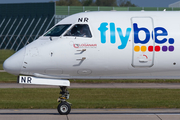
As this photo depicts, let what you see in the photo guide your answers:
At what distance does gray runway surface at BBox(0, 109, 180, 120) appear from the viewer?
12.0 metres

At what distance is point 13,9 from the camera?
61.0m

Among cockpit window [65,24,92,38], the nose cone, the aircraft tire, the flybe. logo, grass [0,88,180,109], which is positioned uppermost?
cockpit window [65,24,92,38]

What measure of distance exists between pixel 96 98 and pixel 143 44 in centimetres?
575

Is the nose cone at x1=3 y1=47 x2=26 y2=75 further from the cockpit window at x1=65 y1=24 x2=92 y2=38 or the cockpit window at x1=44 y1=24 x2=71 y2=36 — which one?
the cockpit window at x1=65 y1=24 x2=92 y2=38

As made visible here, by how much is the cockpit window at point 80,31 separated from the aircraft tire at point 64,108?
2305 millimetres

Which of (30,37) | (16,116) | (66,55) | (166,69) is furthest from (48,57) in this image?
(30,37)

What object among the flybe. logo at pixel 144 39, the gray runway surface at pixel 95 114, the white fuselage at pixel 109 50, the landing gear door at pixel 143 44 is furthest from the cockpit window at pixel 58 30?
the gray runway surface at pixel 95 114

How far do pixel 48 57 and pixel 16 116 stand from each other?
8.93 feet

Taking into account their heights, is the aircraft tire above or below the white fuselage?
below

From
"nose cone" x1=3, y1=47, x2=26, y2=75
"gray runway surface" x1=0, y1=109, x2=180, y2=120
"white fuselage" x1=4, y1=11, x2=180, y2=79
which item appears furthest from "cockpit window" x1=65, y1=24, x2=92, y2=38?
"gray runway surface" x1=0, y1=109, x2=180, y2=120

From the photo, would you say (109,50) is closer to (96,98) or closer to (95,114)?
(95,114)

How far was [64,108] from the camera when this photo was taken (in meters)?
12.0

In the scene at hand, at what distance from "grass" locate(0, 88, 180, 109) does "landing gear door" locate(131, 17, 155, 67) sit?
3672 millimetres

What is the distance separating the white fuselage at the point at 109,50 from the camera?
11.0 metres
